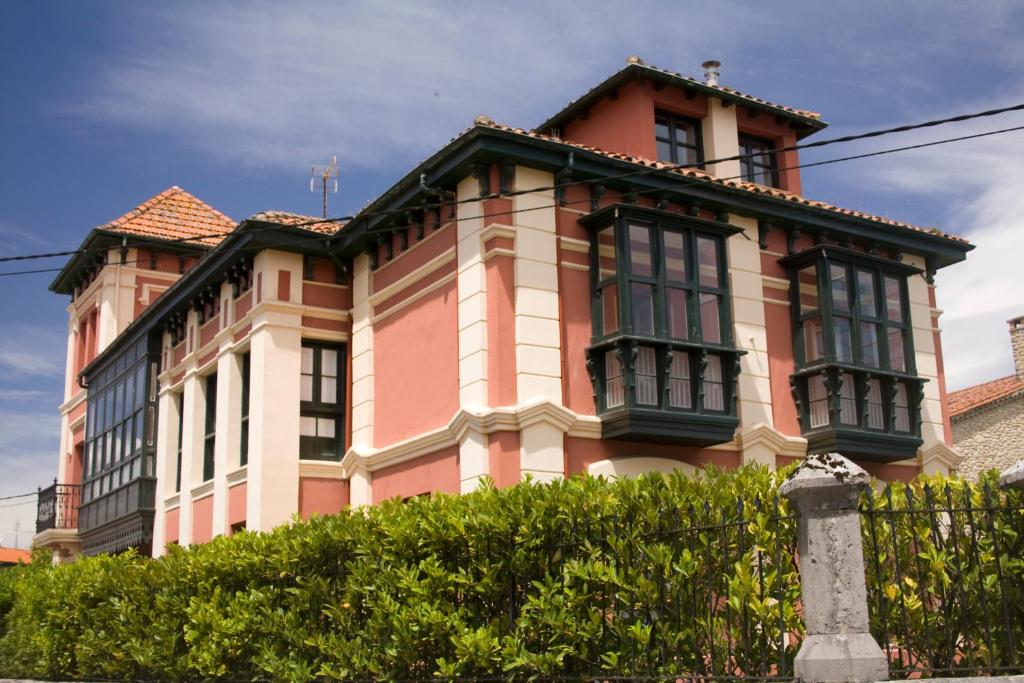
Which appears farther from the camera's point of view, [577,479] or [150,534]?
[150,534]

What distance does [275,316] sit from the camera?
18234 millimetres

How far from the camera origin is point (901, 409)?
17688 mm

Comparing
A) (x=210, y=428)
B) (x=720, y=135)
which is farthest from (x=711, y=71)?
(x=210, y=428)

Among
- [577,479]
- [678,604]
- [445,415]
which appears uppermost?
[445,415]

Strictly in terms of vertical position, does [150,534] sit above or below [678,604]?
above

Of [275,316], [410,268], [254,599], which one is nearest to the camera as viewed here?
[254,599]

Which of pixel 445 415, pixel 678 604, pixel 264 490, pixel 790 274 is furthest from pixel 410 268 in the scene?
pixel 678 604

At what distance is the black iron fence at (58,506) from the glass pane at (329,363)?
12079 mm

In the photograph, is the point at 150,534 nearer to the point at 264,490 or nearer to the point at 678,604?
the point at 264,490

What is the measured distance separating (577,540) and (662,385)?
20.9 ft

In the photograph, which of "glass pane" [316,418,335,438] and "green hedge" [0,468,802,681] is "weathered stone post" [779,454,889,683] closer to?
"green hedge" [0,468,802,681]

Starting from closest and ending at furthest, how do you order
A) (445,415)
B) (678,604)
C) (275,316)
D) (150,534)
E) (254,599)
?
(678,604), (254,599), (445,415), (275,316), (150,534)

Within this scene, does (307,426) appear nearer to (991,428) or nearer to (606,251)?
(606,251)

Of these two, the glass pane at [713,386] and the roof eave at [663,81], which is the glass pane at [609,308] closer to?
the glass pane at [713,386]
